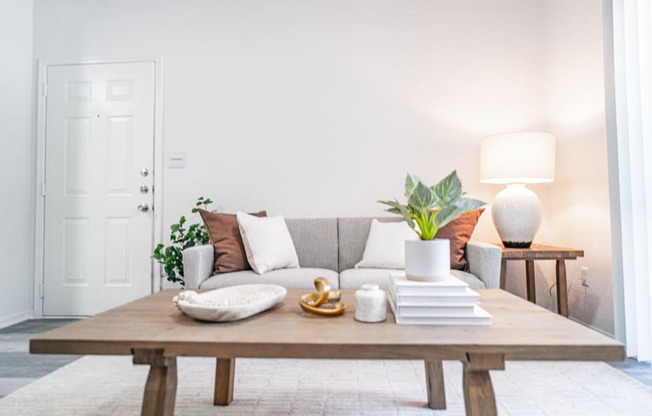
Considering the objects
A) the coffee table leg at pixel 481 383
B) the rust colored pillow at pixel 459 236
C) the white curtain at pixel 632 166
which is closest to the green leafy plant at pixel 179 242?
the rust colored pillow at pixel 459 236

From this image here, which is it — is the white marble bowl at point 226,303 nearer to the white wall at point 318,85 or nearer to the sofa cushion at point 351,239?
the sofa cushion at point 351,239

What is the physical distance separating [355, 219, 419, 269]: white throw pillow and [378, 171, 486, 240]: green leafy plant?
112 cm

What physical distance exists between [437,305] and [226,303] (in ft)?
1.87

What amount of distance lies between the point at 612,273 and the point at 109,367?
2745 millimetres

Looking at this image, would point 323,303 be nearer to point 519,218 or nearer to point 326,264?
point 326,264

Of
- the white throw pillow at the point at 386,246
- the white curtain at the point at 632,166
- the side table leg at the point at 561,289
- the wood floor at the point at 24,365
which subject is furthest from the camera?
the white throw pillow at the point at 386,246

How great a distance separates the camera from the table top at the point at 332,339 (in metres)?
0.78

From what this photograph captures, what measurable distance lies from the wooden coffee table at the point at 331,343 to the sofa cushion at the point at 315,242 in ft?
4.78

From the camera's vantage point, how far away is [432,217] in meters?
1.04

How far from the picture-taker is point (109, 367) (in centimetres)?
180

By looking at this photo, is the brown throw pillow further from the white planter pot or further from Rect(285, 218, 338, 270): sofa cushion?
the white planter pot

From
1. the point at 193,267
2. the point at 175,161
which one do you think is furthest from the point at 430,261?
the point at 175,161

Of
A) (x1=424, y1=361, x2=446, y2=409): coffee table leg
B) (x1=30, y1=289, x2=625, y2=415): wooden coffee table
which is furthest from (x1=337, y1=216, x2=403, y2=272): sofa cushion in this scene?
(x1=30, y1=289, x2=625, y2=415): wooden coffee table

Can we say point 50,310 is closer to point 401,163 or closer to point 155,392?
point 155,392
